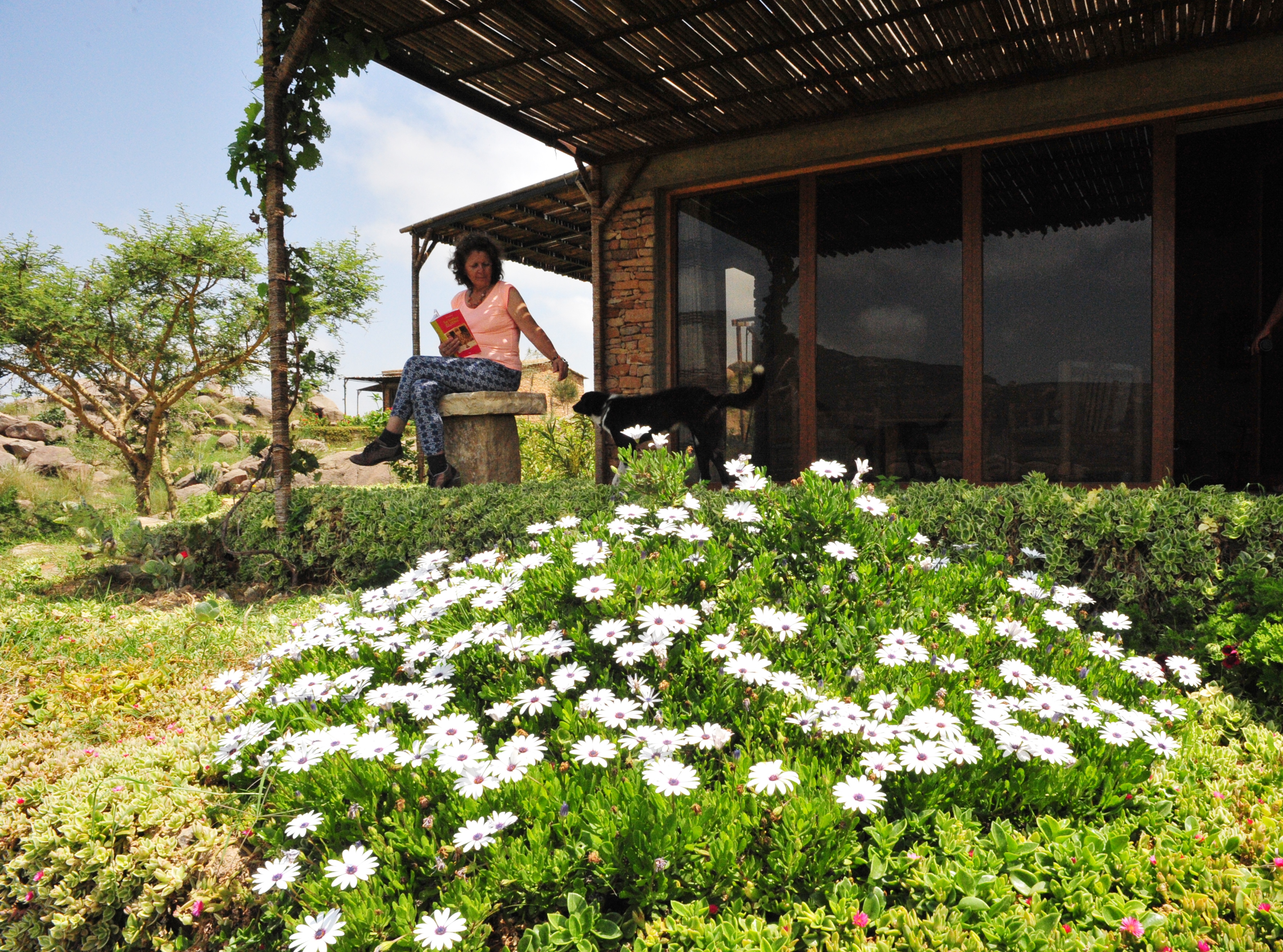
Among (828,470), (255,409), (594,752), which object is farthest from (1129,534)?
(255,409)

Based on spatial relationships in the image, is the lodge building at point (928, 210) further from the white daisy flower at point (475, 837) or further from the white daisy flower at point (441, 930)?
the white daisy flower at point (441, 930)

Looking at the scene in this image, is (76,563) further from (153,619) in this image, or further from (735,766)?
(735,766)

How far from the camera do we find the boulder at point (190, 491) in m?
10.3

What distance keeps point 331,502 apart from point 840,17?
178 inches

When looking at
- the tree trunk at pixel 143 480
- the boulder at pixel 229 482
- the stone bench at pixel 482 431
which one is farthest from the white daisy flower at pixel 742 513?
the tree trunk at pixel 143 480

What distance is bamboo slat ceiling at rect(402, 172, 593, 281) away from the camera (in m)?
7.87

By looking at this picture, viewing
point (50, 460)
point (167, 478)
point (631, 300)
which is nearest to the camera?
point (631, 300)

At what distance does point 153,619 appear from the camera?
3.92 meters

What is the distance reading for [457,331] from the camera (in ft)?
18.8

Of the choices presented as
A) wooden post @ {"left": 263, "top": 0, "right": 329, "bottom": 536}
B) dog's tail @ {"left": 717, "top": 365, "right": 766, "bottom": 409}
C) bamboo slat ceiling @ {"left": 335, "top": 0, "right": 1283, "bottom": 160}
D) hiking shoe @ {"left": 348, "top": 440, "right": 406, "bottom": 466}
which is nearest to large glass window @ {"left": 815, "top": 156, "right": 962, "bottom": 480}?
bamboo slat ceiling @ {"left": 335, "top": 0, "right": 1283, "bottom": 160}

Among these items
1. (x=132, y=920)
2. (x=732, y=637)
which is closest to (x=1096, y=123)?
(x=732, y=637)

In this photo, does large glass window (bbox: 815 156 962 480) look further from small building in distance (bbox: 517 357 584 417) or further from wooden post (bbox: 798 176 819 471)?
small building in distance (bbox: 517 357 584 417)

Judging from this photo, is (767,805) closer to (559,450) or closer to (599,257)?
(599,257)

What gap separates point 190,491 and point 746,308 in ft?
31.2
